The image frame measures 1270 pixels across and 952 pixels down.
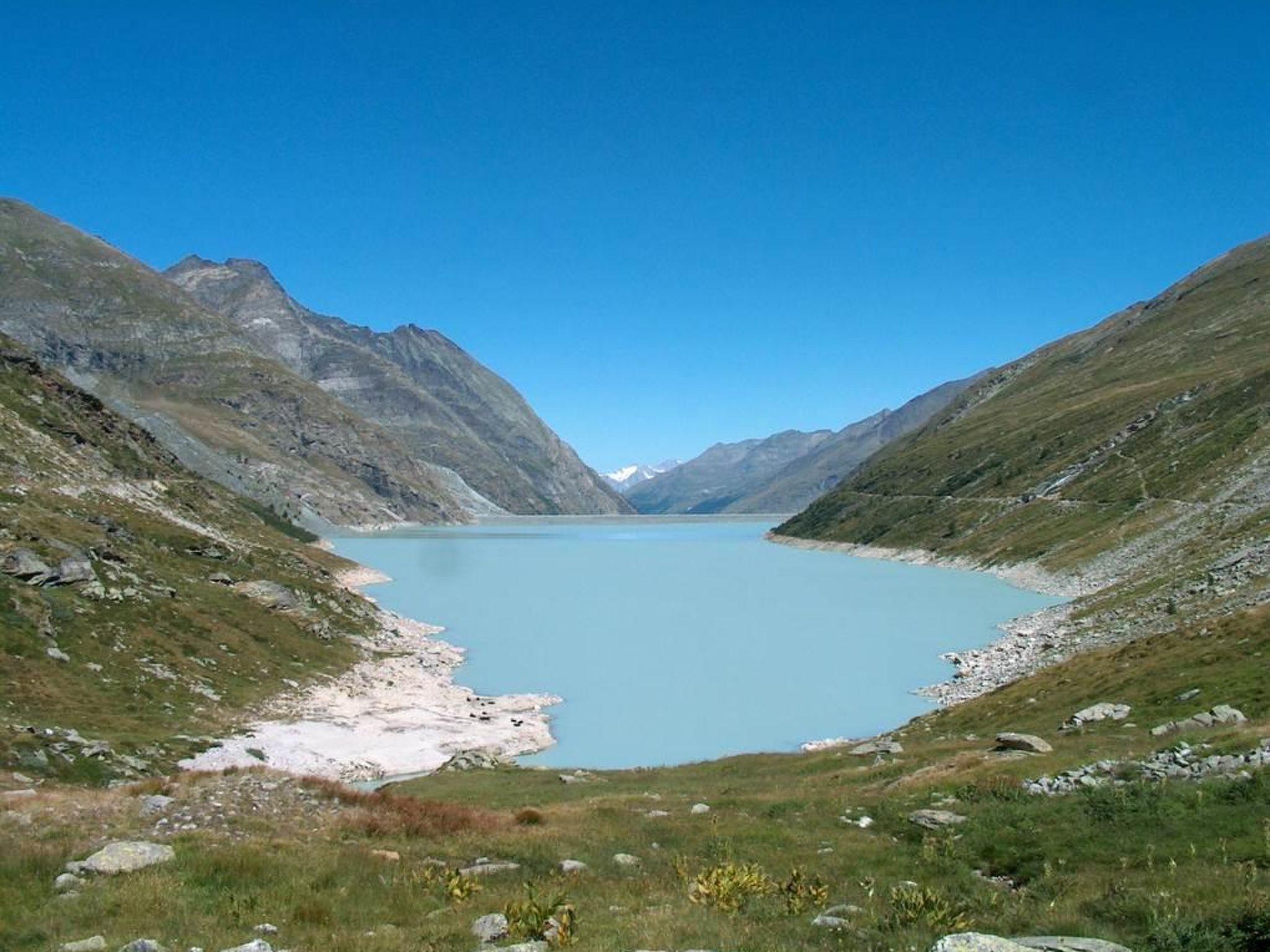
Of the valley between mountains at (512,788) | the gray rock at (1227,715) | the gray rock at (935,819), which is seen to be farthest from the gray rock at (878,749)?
the gray rock at (935,819)

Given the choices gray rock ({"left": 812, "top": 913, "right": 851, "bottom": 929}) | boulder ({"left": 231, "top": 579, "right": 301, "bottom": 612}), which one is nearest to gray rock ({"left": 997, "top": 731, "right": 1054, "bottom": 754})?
gray rock ({"left": 812, "top": 913, "right": 851, "bottom": 929})

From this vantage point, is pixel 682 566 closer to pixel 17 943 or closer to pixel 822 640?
pixel 822 640

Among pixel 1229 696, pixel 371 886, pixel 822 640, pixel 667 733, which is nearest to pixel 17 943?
pixel 371 886

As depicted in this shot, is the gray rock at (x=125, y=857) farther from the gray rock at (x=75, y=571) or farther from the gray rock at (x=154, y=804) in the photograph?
the gray rock at (x=75, y=571)

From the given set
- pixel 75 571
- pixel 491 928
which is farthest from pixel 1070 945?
pixel 75 571

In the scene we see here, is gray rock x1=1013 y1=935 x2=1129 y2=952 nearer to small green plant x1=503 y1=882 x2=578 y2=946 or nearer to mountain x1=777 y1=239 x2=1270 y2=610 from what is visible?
small green plant x1=503 y1=882 x2=578 y2=946
